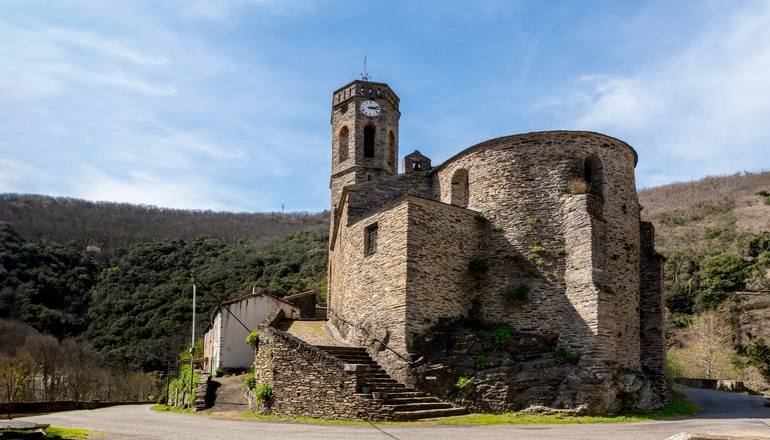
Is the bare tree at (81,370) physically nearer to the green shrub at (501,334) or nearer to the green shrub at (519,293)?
the green shrub at (501,334)

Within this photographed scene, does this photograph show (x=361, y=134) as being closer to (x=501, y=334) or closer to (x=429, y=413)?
(x=501, y=334)

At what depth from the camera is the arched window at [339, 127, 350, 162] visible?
105 feet

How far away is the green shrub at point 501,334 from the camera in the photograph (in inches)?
749

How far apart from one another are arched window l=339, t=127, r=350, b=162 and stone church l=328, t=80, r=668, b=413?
8121 mm

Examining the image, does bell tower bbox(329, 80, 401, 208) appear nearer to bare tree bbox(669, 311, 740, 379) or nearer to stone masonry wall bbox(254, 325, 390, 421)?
stone masonry wall bbox(254, 325, 390, 421)

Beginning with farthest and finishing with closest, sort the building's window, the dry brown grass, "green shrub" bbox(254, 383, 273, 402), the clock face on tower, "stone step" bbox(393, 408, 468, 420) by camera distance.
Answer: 1. the dry brown grass
2. the clock face on tower
3. the building's window
4. "green shrub" bbox(254, 383, 273, 402)
5. "stone step" bbox(393, 408, 468, 420)

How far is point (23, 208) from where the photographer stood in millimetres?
Answer: 84438

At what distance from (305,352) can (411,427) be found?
15.5ft

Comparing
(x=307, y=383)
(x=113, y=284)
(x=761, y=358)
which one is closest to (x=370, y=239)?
(x=307, y=383)

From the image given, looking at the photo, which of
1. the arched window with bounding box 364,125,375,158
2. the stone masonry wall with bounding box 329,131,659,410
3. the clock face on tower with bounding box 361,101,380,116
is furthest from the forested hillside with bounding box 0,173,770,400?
the stone masonry wall with bounding box 329,131,659,410

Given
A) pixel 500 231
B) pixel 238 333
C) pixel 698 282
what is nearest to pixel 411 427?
pixel 500 231

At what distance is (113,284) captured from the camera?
68.1 m

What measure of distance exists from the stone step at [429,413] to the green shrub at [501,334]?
2.73 meters

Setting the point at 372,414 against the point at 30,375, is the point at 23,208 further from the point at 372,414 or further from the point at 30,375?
the point at 372,414
